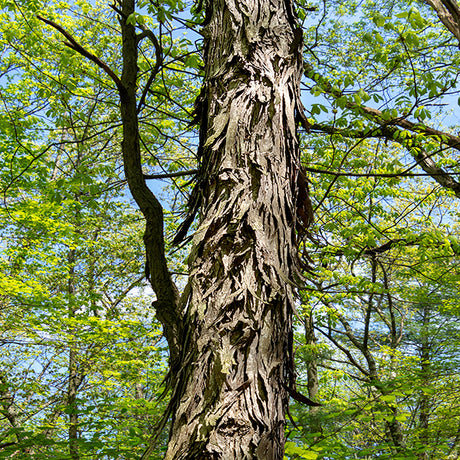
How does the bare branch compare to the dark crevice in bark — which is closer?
the bare branch

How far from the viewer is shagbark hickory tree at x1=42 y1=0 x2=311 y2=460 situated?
0.84 metres

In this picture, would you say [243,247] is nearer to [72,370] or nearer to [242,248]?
[242,248]

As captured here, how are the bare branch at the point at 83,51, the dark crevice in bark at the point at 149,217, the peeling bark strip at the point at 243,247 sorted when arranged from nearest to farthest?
the peeling bark strip at the point at 243,247, the bare branch at the point at 83,51, the dark crevice in bark at the point at 149,217

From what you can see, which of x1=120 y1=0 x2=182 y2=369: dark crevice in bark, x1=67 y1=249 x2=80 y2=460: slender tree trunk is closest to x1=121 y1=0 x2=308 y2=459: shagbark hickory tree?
x1=120 y1=0 x2=182 y2=369: dark crevice in bark

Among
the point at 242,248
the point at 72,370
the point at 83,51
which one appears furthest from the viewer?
the point at 72,370

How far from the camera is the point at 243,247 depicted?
102 cm

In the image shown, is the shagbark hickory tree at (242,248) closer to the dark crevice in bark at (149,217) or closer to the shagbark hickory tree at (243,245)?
the shagbark hickory tree at (243,245)

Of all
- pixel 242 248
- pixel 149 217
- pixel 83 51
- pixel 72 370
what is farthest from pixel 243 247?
pixel 72 370

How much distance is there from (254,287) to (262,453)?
0.38 m

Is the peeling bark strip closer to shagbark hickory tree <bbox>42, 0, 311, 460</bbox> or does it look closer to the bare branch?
Answer: shagbark hickory tree <bbox>42, 0, 311, 460</bbox>

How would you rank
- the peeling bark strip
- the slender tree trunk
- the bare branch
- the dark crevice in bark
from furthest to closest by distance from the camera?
the slender tree trunk, the dark crevice in bark, the bare branch, the peeling bark strip

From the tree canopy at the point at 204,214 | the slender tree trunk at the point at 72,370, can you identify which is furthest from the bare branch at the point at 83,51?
the slender tree trunk at the point at 72,370

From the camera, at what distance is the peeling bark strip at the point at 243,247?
834 mm

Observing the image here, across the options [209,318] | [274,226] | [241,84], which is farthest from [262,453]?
[241,84]
